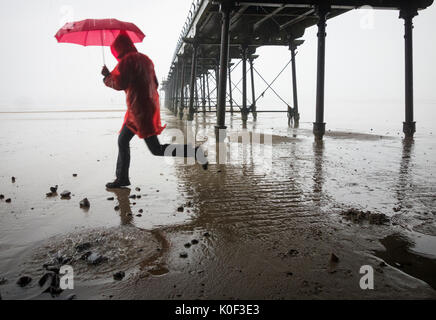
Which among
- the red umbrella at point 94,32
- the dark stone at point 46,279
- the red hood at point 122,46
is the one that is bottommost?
the dark stone at point 46,279

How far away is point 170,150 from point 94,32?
1941 mm

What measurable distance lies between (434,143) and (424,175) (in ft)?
13.7

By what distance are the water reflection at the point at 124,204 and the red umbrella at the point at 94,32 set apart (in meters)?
2.01

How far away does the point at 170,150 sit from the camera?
156 inches

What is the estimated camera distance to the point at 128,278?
1850 millimetres

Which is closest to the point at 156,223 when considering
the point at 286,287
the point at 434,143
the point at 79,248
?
the point at 79,248

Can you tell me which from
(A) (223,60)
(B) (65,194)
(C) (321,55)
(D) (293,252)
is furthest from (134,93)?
(C) (321,55)

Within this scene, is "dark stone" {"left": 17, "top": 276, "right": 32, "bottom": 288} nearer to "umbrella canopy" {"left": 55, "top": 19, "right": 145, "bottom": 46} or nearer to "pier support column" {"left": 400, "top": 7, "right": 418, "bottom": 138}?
"umbrella canopy" {"left": 55, "top": 19, "right": 145, "bottom": 46}

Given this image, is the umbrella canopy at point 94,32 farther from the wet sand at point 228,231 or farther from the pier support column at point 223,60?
the pier support column at point 223,60

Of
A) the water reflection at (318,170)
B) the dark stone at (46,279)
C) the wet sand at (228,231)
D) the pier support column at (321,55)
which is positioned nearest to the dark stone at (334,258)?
the wet sand at (228,231)

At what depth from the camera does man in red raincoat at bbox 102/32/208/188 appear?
3490 mm

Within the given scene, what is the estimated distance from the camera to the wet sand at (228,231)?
177 centimetres

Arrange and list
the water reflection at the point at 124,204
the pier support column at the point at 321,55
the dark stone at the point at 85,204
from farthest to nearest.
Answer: the pier support column at the point at 321,55
the dark stone at the point at 85,204
the water reflection at the point at 124,204
